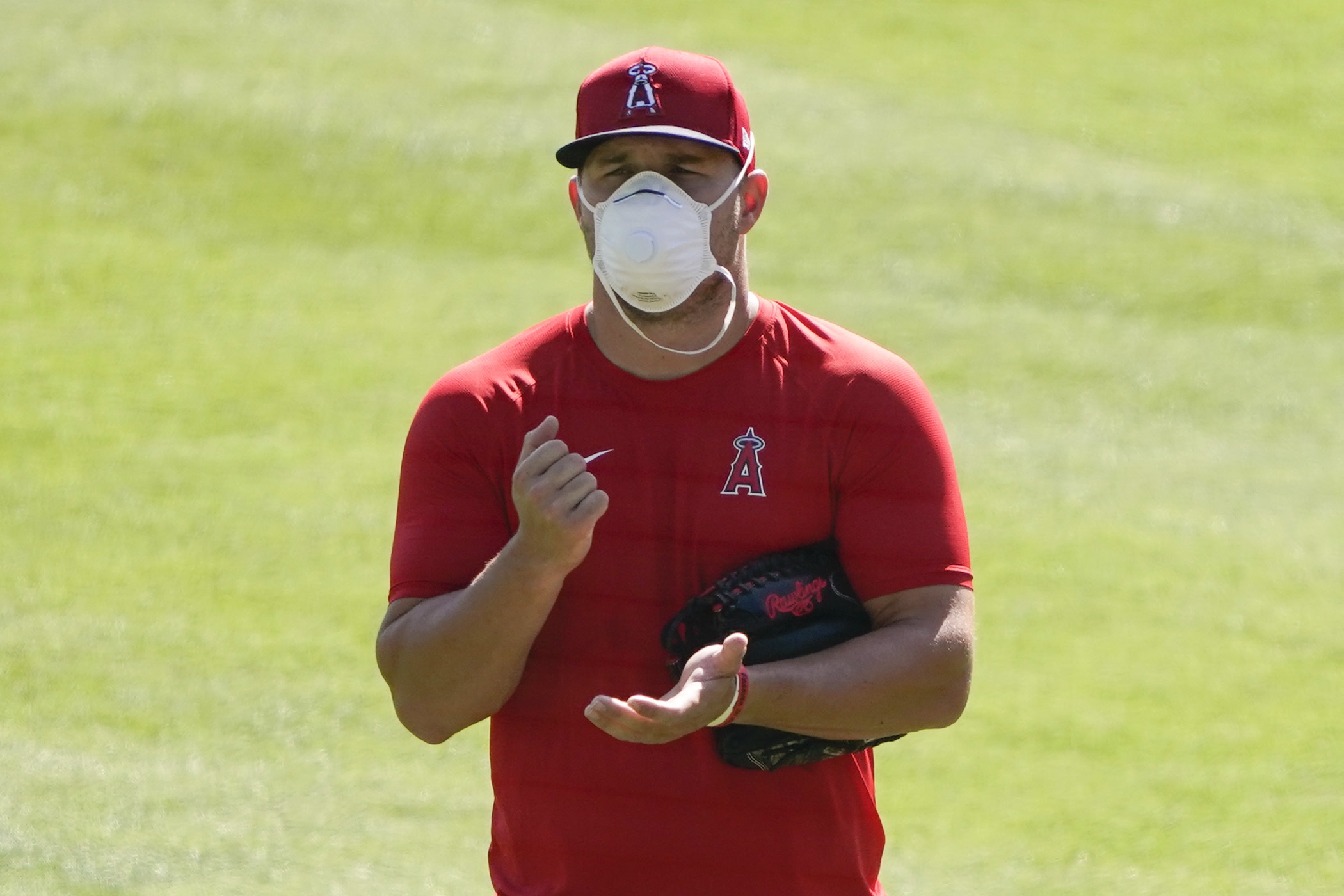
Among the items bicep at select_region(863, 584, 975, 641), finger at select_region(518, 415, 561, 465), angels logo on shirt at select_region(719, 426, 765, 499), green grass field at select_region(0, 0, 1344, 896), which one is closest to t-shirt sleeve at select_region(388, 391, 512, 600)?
finger at select_region(518, 415, 561, 465)

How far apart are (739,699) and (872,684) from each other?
17 centimetres

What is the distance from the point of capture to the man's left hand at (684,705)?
1.86 m

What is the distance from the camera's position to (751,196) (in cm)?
232

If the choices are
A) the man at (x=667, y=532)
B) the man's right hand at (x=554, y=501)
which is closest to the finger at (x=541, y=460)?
the man's right hand at (x=554, y=501)

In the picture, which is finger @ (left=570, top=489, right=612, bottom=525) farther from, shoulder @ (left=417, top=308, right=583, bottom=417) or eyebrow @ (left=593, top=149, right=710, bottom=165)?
eyebrow @ (left=593, top=149, right=710, bottom=165)

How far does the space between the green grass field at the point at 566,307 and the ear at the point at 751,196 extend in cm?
235

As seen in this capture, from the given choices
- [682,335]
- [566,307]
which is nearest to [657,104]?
[682,335]

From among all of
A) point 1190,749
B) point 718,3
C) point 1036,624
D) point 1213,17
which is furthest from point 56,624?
point 1213,17

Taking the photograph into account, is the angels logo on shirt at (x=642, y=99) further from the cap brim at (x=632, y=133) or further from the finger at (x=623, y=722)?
the finger at (x=623, y=722)

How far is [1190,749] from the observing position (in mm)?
4895

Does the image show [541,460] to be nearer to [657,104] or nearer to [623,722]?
[623,722]

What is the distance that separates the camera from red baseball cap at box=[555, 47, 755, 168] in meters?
2.19

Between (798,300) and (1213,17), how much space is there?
3985 millimetres

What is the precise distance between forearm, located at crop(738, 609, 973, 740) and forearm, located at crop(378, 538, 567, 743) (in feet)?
0.88
